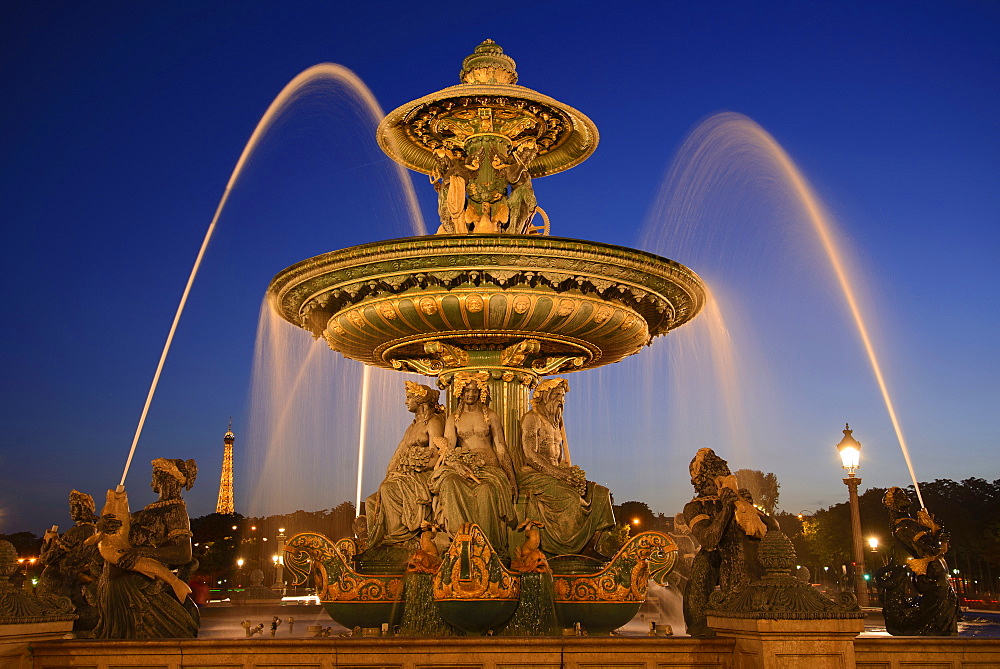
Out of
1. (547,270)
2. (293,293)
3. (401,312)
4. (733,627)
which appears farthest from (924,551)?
(293,293)

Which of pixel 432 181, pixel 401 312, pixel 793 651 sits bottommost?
pixel 793 651

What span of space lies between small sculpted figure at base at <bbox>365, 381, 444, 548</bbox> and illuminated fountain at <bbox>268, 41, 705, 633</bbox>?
0.99 ft

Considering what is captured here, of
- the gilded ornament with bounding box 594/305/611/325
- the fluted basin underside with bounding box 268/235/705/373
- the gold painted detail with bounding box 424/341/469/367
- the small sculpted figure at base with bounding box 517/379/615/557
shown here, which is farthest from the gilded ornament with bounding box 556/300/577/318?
the gold painted detail with bounding box 424/341/469/367

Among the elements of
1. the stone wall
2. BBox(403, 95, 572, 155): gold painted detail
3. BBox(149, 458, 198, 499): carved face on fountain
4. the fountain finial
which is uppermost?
the fountain finial

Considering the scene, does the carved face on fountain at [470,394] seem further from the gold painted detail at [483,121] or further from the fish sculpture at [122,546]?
the gold painted detail at [483,121]

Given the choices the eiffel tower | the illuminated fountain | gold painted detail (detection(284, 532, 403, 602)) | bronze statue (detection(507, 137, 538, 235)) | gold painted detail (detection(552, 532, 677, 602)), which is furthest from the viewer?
the eiffel tower

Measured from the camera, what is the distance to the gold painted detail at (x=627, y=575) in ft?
30.7

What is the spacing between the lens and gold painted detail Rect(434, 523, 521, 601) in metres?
8.23

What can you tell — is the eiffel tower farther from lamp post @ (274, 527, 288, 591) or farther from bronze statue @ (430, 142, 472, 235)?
bronze statue @ (430, 142, 472, 235)

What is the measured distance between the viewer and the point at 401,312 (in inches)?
388

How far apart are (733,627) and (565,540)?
3.90m

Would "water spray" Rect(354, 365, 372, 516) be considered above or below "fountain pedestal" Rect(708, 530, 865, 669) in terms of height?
above

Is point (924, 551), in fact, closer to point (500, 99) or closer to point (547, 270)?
point (547, 270)

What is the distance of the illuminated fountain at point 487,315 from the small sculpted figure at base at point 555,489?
0.15 meters
